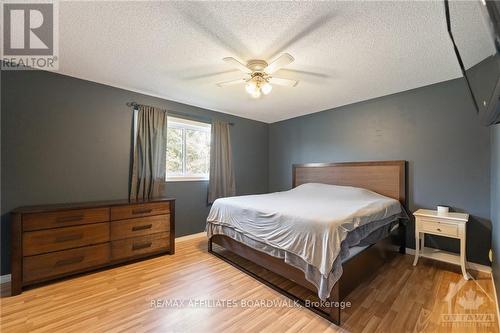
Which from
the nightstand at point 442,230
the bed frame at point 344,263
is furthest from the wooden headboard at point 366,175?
the nightstand at point 442,230

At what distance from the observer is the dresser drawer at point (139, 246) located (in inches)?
Answer: 102

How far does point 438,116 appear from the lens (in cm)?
285

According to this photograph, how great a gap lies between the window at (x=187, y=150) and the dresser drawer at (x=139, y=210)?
685mm

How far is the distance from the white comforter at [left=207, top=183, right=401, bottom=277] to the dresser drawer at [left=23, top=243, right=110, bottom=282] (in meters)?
1.33

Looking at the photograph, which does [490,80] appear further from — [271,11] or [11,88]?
[11,88]

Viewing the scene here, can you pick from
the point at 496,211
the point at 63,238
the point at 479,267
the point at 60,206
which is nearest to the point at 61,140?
the point at 60,206

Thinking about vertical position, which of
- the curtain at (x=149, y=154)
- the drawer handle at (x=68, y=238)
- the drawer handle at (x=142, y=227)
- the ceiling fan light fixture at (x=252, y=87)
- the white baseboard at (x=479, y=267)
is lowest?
the white baseboard at (x=479, y=267)

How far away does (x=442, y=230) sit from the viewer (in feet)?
8.00

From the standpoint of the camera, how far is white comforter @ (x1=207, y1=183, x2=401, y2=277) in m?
1.75

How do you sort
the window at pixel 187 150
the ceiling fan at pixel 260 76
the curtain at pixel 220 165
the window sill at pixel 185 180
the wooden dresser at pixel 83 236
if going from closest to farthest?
the wooden dresser at pixel 83 236 < the ceiling fan at pixel 260 76 < the window sill at pixel 185 180 < the window at pixel 187 150 < the curtain at pixel 220 165

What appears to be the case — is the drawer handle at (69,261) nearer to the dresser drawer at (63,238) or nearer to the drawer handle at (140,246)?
the dresser drawer at (63,238)

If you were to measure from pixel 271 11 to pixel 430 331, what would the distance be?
262cm

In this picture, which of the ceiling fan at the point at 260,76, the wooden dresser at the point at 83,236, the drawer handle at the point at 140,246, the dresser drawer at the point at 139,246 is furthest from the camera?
the drawer handle at the point at 140,246

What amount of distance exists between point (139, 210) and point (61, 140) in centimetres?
125
